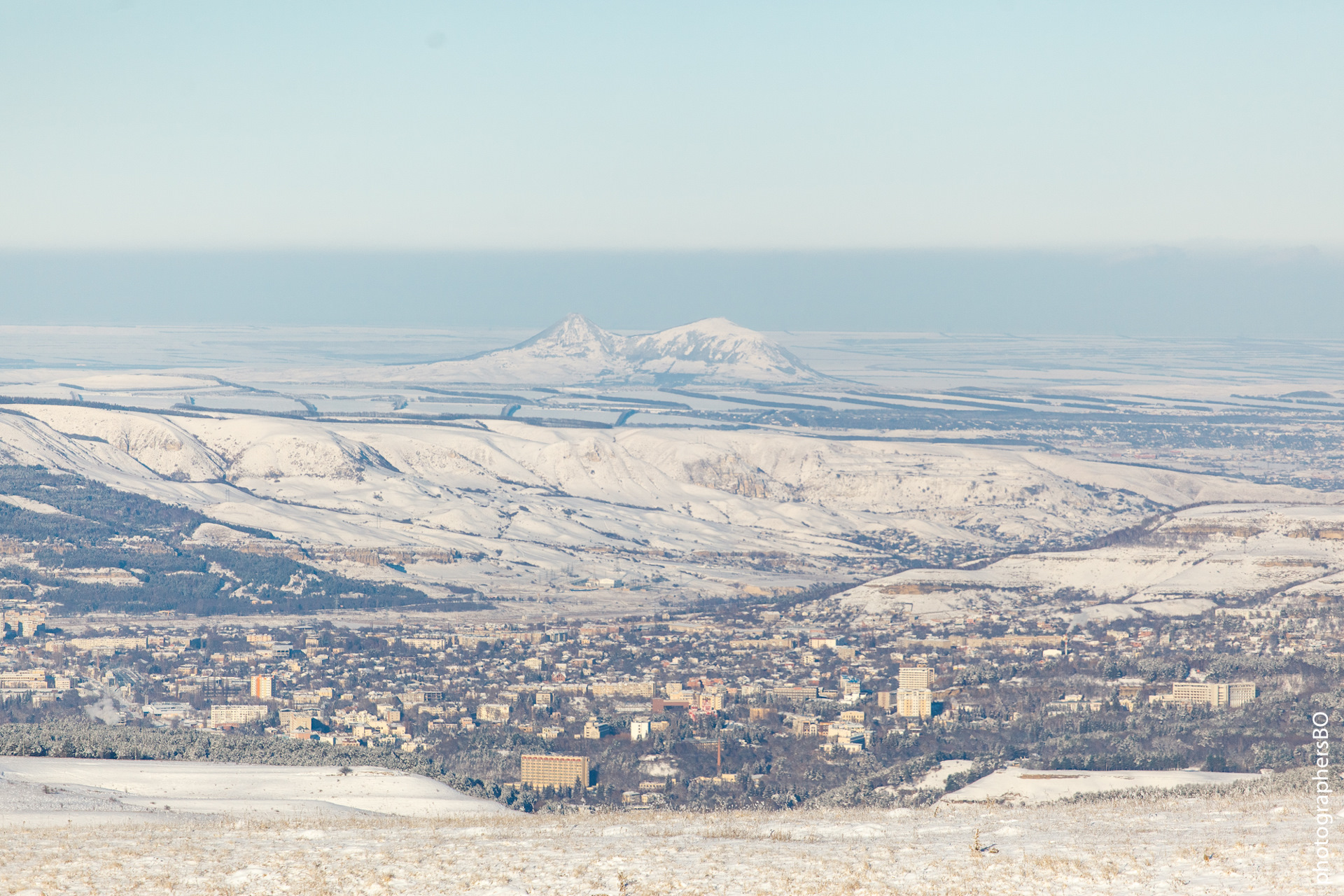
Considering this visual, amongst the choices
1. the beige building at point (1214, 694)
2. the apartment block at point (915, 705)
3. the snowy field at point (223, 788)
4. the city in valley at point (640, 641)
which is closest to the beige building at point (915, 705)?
the apartment block at point (915, 705)

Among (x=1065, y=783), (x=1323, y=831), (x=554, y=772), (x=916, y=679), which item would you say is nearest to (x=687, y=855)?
(x=1323, y=831)

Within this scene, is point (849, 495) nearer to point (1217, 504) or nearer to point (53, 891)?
point (1217, 504)

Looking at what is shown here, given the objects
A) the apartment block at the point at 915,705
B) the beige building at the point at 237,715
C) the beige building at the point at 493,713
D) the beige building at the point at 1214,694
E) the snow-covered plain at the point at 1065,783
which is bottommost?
the beige building at the point at 237,715

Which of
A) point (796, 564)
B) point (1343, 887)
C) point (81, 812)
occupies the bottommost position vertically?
point (796, 564)

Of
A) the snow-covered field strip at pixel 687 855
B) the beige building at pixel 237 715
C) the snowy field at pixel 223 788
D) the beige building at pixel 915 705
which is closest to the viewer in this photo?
the snow-covered field strip at pixel 687 855

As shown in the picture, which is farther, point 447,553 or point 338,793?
point 447,553

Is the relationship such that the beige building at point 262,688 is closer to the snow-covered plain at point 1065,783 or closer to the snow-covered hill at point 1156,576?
the snow-covered hill at point 1156,576

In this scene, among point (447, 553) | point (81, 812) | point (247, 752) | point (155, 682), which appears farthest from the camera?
point (447, 553)

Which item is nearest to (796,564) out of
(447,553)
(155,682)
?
(447,553)
